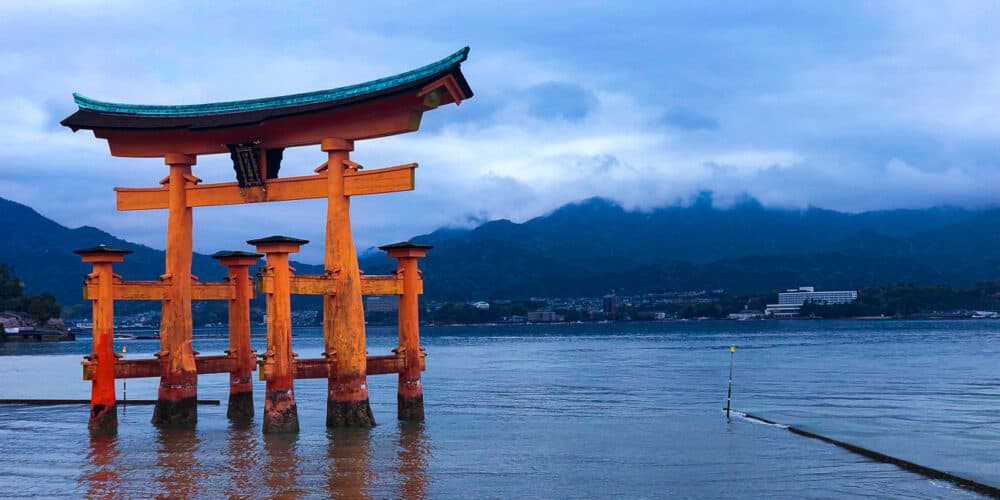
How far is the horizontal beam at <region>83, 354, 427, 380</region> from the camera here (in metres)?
24.9

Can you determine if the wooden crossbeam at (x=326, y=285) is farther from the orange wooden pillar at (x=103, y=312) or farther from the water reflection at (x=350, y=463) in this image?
the orange wooden pillar at (x=103, y=312)

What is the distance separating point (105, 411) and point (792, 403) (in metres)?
27.0

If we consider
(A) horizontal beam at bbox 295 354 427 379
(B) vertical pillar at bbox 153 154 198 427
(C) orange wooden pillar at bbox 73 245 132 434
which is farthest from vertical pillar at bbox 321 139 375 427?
(C) orange wooden pillar at bbox 73 245 132 434

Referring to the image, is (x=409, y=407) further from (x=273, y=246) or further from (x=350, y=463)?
(x=273, y=246)

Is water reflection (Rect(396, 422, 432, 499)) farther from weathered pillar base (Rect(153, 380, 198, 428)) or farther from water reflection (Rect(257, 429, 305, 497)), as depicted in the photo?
weathered pillar base (Rect(153, 380, 198, 428))

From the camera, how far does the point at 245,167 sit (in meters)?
26.4

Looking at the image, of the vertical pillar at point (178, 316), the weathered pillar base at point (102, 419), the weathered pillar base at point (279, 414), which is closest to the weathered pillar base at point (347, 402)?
the weathered pillar base at point (279, 414)

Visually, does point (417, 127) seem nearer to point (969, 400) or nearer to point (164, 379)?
point (164, 379)

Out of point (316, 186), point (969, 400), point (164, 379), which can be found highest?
point (316, 186)

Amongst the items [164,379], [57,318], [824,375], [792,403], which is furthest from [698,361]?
[57,318]

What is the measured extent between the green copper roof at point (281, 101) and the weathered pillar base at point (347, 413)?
302 inches

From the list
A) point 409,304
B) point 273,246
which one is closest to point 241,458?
point 273,246

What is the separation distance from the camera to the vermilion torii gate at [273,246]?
78.7 ft

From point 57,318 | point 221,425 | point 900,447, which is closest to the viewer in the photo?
point 900,447
